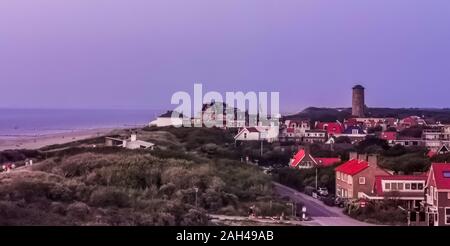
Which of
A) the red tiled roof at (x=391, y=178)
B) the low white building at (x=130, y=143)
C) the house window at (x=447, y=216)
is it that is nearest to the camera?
the house window at (x=447, y=216)

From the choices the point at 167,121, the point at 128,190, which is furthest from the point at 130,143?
the point at 128,190

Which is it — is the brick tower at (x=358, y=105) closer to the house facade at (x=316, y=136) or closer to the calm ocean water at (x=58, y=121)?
the house facade at (x=316, y=136)

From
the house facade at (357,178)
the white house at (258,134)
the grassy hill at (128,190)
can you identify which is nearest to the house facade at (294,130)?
the white house at (258,134)

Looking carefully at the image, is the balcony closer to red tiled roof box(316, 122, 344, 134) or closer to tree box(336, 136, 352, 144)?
tree box(336, 136, 352, 144)

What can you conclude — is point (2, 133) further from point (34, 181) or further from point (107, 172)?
point (34, 181)

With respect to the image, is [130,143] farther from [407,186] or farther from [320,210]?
[407,186]

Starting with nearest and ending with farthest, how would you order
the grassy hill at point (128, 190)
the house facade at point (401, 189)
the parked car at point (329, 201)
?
the grassy hill at point (128, 190)
the house facade at point (401, 189)
the parked car at point (329, 201)

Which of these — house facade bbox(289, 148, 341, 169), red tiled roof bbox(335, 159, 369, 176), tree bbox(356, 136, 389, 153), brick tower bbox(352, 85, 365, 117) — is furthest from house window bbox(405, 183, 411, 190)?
brick tower bbox(352, 85, 365, 117)
